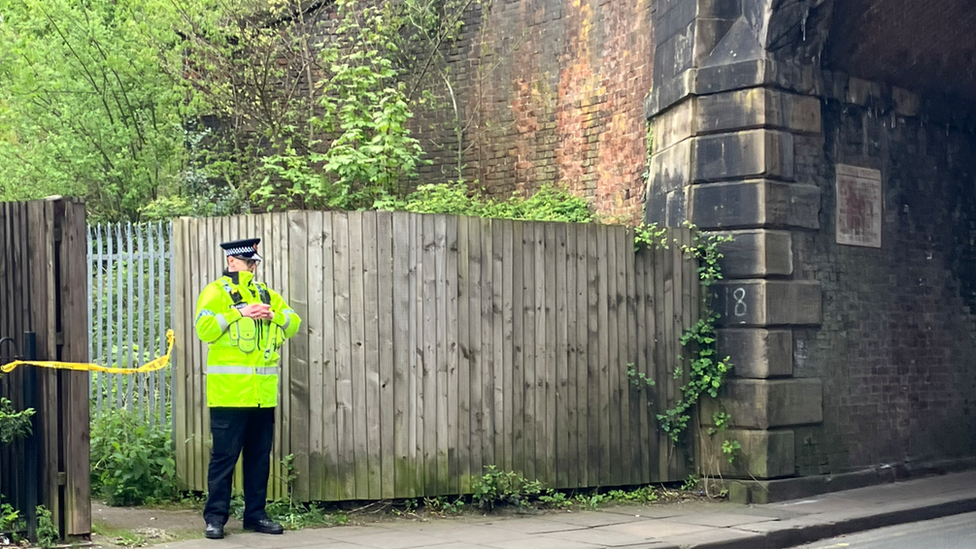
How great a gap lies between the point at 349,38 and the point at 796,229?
7.07 meters

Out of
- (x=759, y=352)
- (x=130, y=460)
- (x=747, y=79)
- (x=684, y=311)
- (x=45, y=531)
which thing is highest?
(x=747, y=79)

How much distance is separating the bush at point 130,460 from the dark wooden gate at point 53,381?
1.44m

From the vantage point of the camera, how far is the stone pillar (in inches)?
355

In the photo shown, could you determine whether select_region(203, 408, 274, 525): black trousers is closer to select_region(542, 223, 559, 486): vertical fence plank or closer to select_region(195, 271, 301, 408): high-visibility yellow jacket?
select_region(195, 271, 301, 408): high-visibility yellow jacket

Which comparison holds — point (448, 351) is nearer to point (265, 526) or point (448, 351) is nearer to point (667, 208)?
point (265, 526)

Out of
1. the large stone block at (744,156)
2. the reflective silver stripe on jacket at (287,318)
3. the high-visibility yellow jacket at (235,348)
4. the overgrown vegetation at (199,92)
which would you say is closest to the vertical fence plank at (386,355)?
the reflective silver stripe on jacket at (287,318)

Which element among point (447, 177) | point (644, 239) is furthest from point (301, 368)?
point (447, 177)

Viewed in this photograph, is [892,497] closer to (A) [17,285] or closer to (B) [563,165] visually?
(B) [563,165]

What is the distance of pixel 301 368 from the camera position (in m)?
7.43

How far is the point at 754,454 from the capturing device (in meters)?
8.98

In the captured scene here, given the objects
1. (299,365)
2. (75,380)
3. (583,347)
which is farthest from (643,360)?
(75,380)

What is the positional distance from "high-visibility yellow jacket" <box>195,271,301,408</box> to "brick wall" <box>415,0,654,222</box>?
507cm

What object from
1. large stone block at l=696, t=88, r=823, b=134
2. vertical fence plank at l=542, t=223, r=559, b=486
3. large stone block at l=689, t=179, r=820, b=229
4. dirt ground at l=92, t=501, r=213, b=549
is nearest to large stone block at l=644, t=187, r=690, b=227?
large stone block at l=689, t=179, r=820, b=229

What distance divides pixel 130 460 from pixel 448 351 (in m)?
2.50
